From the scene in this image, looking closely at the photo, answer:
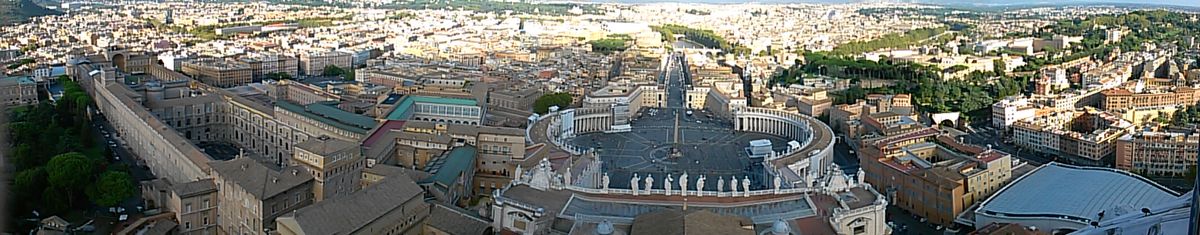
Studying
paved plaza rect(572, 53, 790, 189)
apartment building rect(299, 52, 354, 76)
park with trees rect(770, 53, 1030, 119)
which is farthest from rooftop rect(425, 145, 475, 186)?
apartment building rect(299, 52, 354, 76)

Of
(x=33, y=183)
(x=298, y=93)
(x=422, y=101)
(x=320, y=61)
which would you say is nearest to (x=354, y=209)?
(x=33, y=183)

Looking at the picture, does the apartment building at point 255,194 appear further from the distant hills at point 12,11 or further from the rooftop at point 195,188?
the distant hills at point 12,11

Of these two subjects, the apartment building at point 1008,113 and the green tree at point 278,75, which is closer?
the apartment building at point 1008,113

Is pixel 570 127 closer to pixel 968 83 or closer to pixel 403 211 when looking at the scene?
pixel 403 211

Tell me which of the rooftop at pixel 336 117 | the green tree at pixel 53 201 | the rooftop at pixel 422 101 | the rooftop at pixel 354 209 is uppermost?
the rooftop at pixel 422 101

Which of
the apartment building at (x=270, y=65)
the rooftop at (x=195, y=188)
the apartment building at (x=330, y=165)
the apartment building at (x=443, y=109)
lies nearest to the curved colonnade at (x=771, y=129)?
the apartment building at (x=443, y=109)

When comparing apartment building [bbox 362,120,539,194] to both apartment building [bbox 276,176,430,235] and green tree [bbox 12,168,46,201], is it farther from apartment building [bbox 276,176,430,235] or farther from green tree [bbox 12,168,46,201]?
green tree [bbox 12,168,46,201]

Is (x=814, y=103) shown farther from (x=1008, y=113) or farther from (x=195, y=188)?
(x=195, y=188)
